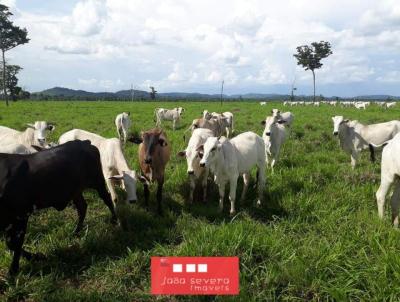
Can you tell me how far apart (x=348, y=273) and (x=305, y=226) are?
1.77 meters

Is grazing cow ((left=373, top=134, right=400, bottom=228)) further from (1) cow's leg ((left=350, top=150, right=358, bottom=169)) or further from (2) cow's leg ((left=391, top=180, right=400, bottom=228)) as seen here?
(1) cow's leg ((left=350, top=150, right=358, bottom=169))

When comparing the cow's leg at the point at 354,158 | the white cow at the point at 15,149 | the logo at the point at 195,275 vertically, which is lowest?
the logo at the point at 195,275

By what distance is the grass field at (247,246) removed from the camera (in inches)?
187

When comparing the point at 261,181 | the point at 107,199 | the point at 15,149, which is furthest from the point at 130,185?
the point at 15,149

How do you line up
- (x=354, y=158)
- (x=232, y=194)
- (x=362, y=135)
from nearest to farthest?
(x=232, y=194) → (x=354, y=158) → (x=362, y=135)

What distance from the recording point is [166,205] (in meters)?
8.03

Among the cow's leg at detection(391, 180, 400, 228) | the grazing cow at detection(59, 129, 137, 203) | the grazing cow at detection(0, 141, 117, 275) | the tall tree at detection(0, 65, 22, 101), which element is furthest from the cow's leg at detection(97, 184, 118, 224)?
the tall tree at detection(0, 65, 22, 101)

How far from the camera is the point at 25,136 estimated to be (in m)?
10.0

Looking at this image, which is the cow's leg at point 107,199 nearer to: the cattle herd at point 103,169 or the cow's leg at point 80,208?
the cattle herd at point 103,169

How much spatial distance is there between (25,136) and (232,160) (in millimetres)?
5481

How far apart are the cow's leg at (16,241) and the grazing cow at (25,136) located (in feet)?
13.0

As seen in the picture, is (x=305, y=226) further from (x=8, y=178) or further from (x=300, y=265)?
(x=8, y=178)

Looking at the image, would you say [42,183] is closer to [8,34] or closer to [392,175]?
[392,175]

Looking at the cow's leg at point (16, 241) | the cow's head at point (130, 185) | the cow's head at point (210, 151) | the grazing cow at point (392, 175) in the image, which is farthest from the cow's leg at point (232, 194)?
the cow's leg at point (16, 241)
